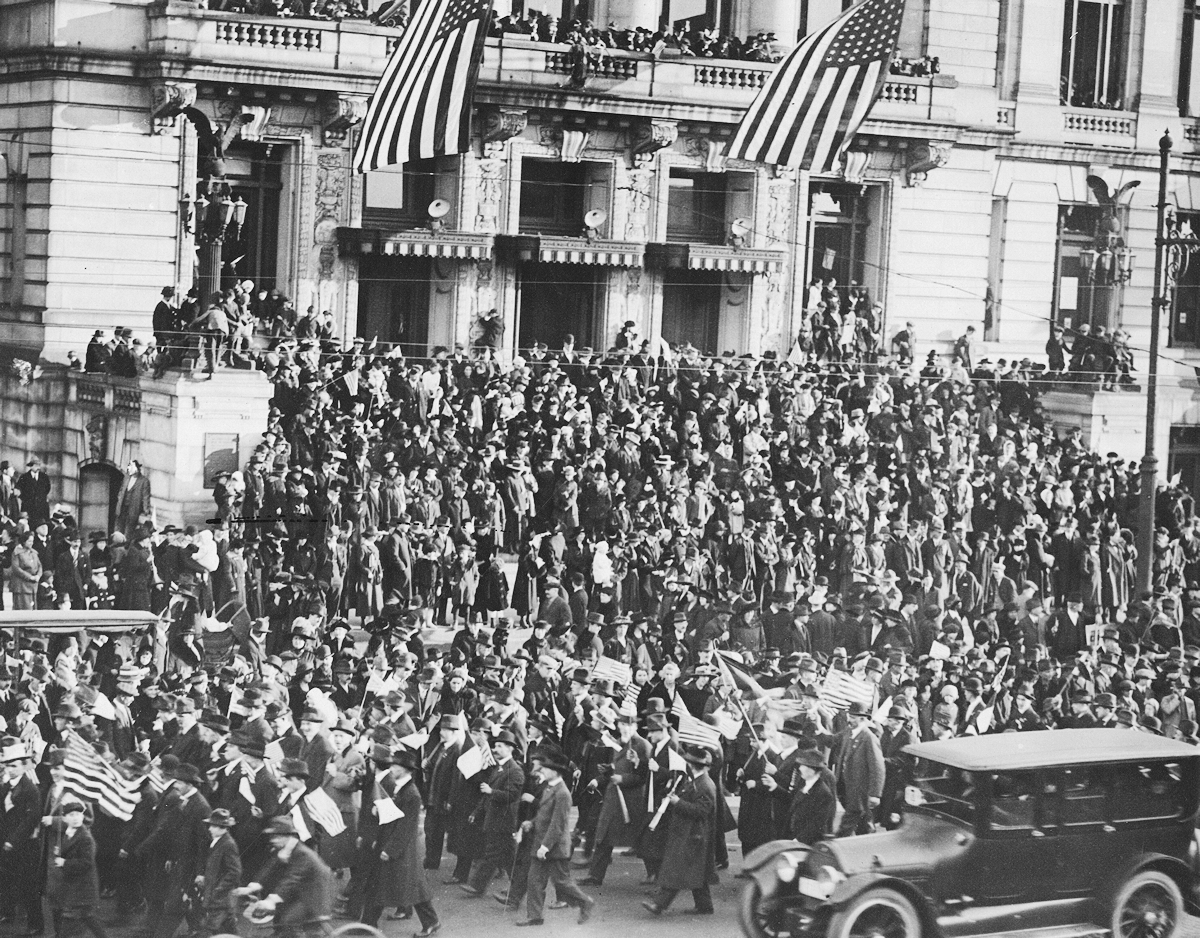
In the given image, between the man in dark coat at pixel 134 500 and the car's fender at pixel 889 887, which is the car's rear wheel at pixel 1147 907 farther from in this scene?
the man in dark coat at pixel 134 500

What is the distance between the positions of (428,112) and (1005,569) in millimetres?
10687

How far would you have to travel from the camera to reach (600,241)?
39.1 meters

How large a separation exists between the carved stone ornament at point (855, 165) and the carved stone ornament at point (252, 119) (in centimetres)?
1240

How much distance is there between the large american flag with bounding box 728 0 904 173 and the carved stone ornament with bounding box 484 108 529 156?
932cm

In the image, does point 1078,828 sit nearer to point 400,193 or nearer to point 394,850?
point 394,850

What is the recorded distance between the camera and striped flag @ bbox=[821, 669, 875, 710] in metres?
20.6

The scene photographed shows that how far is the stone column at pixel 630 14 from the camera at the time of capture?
40344 mm

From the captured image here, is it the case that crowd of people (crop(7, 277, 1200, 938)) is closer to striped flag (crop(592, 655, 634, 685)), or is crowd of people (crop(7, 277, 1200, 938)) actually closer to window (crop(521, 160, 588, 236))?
striped flag (crop(592, 655, 634, 685))

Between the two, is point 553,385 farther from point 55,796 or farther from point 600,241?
point 55,796

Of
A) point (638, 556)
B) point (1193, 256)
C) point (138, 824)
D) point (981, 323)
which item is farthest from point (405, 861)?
point (1193, 256)

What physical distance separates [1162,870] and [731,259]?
25.0 meters

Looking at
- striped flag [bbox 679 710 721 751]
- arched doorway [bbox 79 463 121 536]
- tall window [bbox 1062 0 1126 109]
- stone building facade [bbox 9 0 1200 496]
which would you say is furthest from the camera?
tall window [bbox 1062 0 1126 109]

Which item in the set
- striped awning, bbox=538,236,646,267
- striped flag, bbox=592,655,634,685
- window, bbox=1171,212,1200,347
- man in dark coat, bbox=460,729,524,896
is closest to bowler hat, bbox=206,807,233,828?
man in dark coat, bbox=460,729,524,896

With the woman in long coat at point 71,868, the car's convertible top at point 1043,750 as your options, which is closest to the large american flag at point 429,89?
the car's convertible top at point 1043,750
